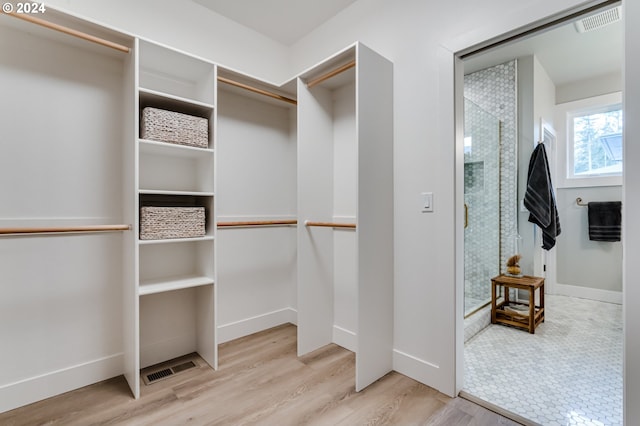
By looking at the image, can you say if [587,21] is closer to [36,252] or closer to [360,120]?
[360,120]

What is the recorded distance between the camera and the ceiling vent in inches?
98.3

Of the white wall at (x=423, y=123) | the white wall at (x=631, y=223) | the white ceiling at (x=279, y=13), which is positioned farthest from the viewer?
the white ceiling at (x=279, y=13)

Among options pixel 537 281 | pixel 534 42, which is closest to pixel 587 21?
pixel 534 42

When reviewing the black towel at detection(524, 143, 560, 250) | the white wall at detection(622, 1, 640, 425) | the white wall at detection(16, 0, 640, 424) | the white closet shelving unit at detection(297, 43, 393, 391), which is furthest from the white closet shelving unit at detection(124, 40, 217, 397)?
the black towel at detection(524, 143, 560, 250)

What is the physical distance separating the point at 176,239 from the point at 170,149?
0.59 meters

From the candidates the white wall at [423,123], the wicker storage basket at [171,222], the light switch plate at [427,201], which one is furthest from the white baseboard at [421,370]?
the wicker storage basket at [171,222]

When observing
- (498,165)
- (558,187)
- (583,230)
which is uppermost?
(498,165)

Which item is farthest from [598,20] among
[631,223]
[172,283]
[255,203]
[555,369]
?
[172,283]

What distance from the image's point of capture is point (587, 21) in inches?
101

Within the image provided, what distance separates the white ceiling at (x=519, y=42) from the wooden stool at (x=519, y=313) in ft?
6.46

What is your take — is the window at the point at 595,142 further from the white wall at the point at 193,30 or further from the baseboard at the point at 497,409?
the white wall at the point at 193,30

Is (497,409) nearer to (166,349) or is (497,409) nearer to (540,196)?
(166,349)

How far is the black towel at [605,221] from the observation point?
3.41 m

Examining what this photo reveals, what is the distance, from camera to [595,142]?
358 cm
